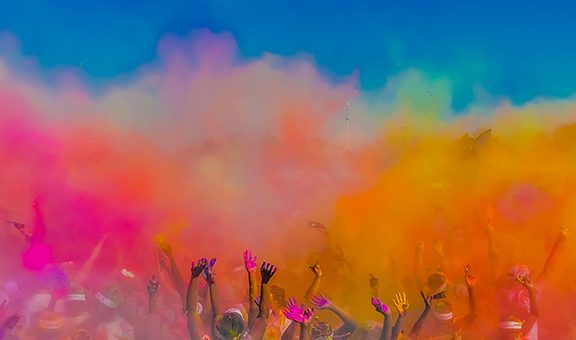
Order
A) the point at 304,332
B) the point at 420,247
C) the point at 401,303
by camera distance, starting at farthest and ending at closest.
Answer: the point at 420,247, the point at 401,303, the point at 304,332

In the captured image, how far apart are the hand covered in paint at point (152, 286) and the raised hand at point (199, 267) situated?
21cm

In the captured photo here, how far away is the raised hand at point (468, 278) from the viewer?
403 centimetres

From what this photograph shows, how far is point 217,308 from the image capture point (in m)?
3.87

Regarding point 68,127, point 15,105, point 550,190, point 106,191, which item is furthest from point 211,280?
point 550,190

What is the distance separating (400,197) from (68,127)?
1.91 m

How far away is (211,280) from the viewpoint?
3893 mm

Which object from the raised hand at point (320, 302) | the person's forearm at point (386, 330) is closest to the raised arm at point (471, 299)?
the person's forearm at point (386, 330)

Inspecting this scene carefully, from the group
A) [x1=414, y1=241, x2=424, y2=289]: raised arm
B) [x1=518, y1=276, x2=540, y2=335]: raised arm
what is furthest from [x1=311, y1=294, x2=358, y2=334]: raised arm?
[x1=518, y1=276, x2=540, y2=335]: raised arm

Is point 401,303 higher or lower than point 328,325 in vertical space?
higher

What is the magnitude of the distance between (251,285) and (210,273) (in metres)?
0.23

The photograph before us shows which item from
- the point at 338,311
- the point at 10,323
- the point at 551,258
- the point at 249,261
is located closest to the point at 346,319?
the point at 338,311

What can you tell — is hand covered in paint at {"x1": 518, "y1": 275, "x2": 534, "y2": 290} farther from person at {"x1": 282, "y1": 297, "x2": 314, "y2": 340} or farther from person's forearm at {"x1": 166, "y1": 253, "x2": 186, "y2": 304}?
person's forearm at {"x1": 166, "y1": 253, "x2": 186, "y2": 304}

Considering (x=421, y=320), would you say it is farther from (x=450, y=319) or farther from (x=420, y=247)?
(x=420, y=247)

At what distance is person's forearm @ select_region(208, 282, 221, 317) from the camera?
3.86 m
